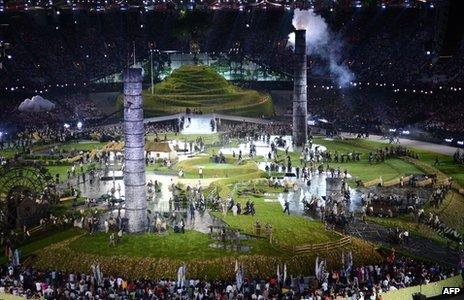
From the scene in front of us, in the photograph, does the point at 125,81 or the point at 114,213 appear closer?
the point at 125,81

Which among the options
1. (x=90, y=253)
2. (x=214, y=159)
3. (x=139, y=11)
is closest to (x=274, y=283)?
(x=90, y=253)

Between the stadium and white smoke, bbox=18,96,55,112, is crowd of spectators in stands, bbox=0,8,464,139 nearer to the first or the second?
the stadium

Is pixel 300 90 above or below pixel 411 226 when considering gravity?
above

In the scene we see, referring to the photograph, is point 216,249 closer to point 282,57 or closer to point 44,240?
point 44,240

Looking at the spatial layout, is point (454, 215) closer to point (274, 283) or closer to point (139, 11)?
point (274, 283)

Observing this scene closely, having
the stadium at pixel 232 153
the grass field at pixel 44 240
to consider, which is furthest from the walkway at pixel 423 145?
the grass field at pixel 44 240

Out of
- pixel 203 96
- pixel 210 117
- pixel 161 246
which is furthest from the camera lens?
→ pixel 203 96

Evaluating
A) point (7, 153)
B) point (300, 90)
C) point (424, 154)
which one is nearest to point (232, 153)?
point (300, 90)
